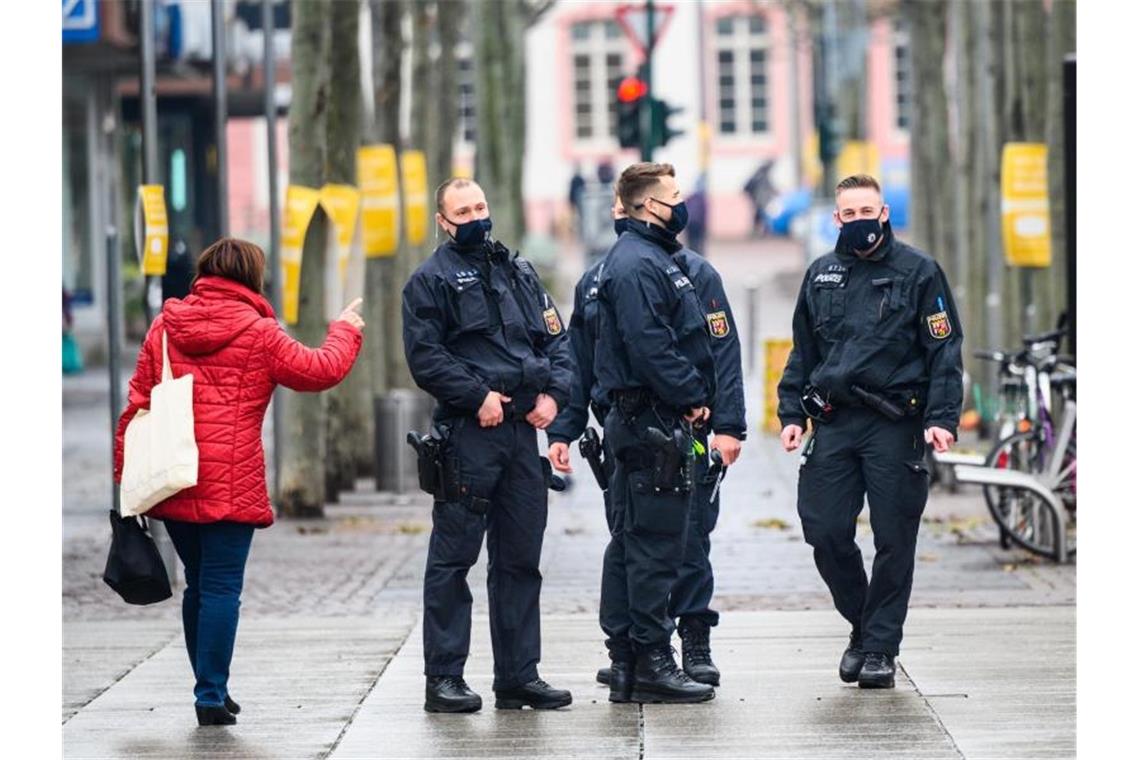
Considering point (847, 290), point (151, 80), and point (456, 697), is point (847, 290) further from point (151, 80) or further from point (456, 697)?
point (151, 80)

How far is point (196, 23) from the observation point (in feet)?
121

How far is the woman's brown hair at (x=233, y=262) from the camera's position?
8953 mm

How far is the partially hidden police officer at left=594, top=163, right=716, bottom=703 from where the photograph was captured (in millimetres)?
9055

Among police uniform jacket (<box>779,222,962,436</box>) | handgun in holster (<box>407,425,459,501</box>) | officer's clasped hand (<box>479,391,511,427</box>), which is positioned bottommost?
handgun in holster (<box>407,425,459,501</box>)

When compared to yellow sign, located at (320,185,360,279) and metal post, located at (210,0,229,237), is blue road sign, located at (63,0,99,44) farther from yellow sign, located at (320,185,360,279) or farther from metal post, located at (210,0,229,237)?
metal post, located at (210,0,229,237)

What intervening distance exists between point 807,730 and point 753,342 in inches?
1073

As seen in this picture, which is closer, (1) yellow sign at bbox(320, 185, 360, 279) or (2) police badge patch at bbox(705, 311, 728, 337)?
(2) police badge patch at bbox(705, 311, 728, 337)

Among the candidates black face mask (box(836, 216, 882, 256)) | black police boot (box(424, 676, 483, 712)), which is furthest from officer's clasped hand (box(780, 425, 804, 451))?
black police boot (box(424, 676, 483, 712))

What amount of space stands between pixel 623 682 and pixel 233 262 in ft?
6.54

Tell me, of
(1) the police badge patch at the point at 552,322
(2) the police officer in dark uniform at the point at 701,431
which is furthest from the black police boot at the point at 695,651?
(1) the police badge patch at the point at 552,322

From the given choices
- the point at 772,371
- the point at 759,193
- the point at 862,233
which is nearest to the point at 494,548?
the point at 862,233

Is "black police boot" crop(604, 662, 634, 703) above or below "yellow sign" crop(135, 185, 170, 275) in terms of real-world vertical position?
below

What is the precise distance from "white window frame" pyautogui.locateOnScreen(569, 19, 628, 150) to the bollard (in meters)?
57.3
